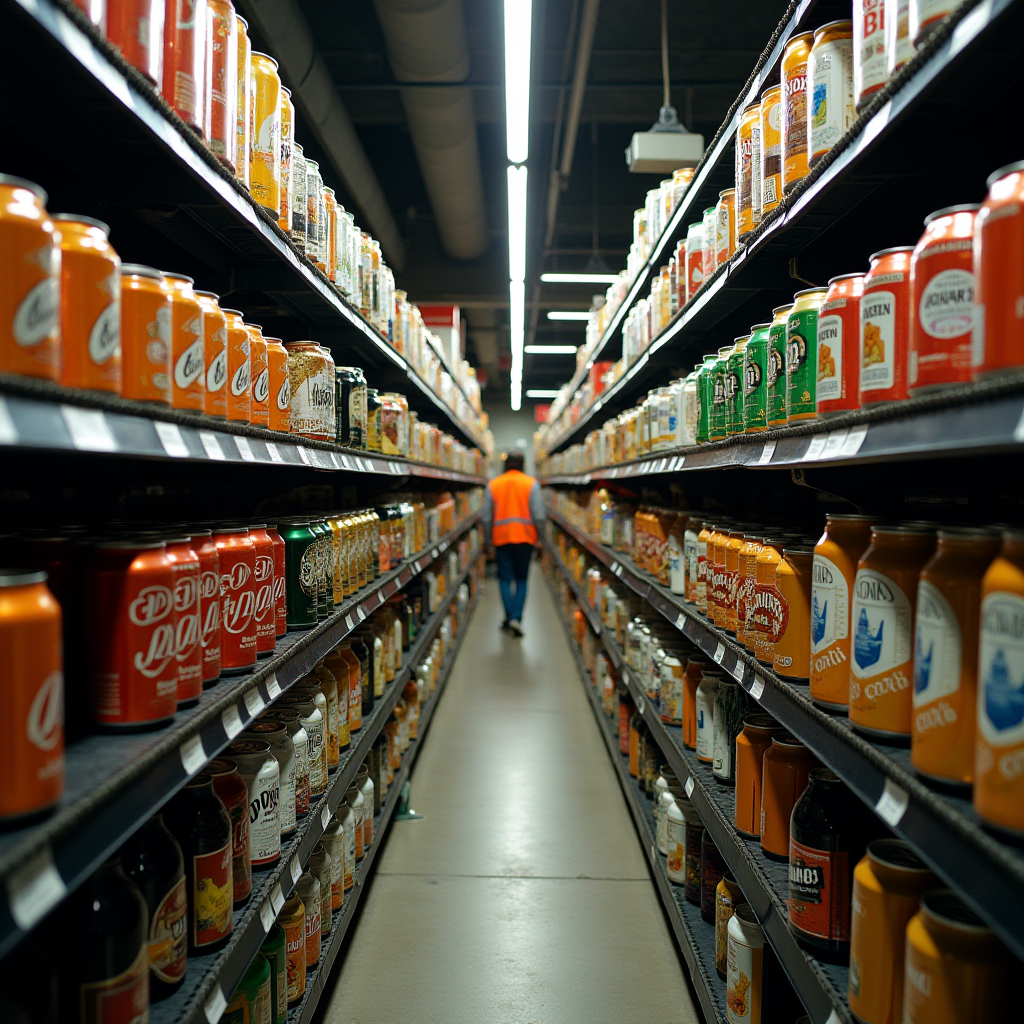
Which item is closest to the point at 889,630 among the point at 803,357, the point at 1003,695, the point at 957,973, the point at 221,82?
the point at 1003,695

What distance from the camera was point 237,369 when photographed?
143cm

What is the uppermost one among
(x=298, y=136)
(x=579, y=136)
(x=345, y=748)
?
(x=579, y=136)

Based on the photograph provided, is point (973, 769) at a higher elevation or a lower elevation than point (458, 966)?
higher

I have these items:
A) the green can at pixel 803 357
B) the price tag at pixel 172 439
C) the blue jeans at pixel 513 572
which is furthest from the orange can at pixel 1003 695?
the blue jeans at pixel 513 572

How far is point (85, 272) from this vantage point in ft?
3.00

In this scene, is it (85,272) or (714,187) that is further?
(714,187)

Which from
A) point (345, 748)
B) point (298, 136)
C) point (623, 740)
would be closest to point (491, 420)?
point (298, 136)

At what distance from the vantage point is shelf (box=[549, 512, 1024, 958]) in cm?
72

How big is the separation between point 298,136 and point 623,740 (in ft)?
15.9

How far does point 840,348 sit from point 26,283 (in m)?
1.07

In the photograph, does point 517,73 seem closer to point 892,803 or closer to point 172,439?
point 172,439

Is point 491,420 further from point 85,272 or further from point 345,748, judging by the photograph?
point 85,272

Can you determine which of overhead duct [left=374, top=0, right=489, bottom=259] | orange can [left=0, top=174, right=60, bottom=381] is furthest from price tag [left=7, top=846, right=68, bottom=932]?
overhead duct [left=374, top=0, right=489, bottom=259]

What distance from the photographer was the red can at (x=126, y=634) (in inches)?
41.7
